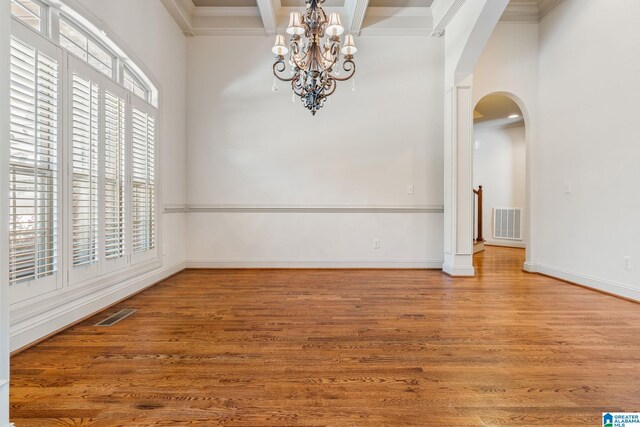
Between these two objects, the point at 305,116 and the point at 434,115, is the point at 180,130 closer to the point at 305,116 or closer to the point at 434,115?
the point at 305,116

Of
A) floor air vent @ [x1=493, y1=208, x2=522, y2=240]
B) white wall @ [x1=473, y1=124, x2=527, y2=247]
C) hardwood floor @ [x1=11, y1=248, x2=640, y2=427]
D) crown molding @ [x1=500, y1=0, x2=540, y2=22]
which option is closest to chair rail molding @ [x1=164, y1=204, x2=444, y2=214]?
hardwood floor @ [x1=11, y1=248, x2=640, y2=427]

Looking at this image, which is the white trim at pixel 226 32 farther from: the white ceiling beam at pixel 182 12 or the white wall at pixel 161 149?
the white wall at pixel 161 149

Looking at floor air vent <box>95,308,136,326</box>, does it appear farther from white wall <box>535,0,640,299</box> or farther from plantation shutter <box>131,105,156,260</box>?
white wall <box>535,0,640,299</box>

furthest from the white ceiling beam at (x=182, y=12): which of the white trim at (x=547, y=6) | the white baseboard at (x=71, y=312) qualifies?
the white trim at (x=547, y=6)

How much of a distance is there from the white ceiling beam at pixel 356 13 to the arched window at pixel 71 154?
2.58m

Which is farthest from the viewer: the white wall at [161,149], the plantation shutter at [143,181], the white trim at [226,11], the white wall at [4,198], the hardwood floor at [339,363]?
the white trim at [226,11]

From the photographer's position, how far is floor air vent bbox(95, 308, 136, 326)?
2.35m

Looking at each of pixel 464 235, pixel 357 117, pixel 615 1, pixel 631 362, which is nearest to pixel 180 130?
pixel 357 117

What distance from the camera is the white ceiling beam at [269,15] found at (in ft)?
12.2

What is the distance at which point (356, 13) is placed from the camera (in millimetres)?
3920

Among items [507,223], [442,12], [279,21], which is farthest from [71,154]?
[507,223]

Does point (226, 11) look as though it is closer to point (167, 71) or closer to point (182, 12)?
point (182, 12)

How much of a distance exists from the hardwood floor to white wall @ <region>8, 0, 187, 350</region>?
14 centimetres

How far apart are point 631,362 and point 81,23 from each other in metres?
4.36
